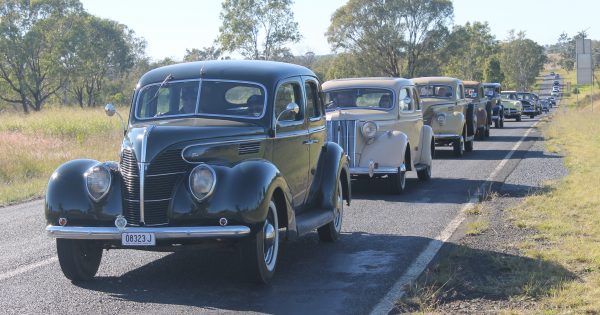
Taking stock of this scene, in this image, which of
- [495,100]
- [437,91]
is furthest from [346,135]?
[495,100]

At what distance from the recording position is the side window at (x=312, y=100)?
8.74 meters

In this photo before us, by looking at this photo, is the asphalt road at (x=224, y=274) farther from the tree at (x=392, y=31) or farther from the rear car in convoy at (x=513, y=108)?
the tree at (x=392, y=31)

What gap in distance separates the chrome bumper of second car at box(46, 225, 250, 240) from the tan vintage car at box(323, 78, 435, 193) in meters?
6.61

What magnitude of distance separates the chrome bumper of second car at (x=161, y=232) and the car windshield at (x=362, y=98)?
313 inches

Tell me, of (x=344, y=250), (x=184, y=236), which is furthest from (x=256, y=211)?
(x=344, y=250)

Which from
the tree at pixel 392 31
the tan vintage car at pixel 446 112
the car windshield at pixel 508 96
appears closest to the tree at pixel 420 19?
the tree at pixel 392 31

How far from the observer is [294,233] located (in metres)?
7.25

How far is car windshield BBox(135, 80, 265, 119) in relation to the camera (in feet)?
24.8

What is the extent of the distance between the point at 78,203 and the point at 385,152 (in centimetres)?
702

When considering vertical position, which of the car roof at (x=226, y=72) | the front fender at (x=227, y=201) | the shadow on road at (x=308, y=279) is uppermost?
the car roof at (x=226, y=72)

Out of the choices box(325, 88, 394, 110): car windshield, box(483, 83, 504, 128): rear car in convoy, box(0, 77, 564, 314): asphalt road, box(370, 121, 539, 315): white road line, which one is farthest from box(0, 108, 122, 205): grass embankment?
box(483, 83, 504, 128): rear car in convoy

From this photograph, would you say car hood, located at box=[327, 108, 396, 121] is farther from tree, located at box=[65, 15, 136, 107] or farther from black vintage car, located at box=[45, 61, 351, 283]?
tree, located at box=[65, 15, 136, 107]

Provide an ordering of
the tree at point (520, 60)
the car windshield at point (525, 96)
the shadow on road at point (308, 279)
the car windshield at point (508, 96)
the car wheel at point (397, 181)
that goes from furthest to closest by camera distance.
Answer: the tree at point (520, 60) < the car windshield at point (525, 96) < the car windshield at point (508, 96) < the car wheel at point (397, 181) < the shadow on road at point (308, 279)

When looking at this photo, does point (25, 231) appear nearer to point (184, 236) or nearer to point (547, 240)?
point (184, 236)
